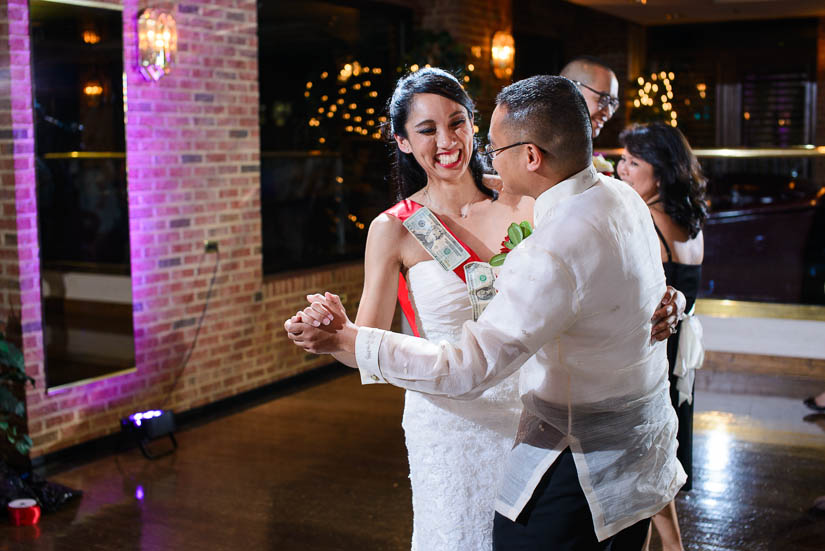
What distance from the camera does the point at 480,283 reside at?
225cm

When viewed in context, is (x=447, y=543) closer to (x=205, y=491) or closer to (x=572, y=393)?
(x=572, y=393)

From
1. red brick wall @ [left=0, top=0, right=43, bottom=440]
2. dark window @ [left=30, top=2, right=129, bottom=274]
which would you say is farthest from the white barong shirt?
dark window @ [left=30, top=2, right=129, bottom=274]

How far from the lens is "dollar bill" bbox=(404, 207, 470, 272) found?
2289 mm

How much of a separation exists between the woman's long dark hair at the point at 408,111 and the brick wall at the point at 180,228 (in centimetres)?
262

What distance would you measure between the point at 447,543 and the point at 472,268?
69 cm

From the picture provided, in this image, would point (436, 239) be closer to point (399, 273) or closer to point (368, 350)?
point (399, 273)

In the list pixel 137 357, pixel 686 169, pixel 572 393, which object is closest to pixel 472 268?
pixel 572 393

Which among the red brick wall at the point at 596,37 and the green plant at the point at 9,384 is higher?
the red brick wall at the point at 596,37

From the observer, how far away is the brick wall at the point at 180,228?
4.43 m

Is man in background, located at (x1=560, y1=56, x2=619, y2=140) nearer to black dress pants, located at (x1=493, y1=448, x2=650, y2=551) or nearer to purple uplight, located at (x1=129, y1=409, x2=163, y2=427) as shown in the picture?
black dress pants, located at (x1=493, y1=448, x2=650, y2=551)

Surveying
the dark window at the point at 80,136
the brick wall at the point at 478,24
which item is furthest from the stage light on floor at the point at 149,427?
the brick wall at the point at 478,24

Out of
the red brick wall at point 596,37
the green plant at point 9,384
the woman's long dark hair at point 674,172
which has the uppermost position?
the red brick wall at point 596,37

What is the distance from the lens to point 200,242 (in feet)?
18.0

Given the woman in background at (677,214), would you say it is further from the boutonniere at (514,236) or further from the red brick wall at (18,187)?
the red brick wall at (18,187)
